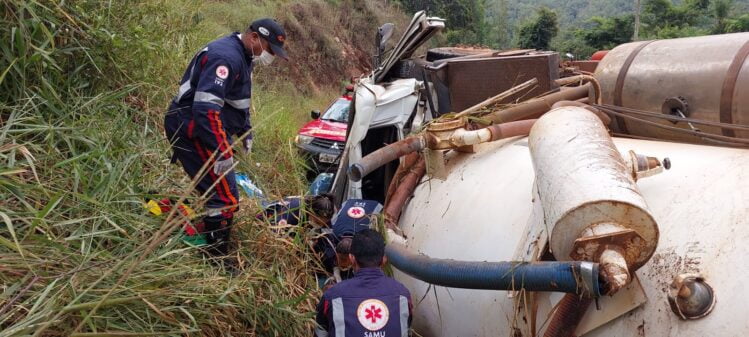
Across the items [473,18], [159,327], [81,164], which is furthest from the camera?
[473,18]

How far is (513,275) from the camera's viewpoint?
6.35ft

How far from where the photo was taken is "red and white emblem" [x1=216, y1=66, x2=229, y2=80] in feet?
11.3

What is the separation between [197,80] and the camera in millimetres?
3594

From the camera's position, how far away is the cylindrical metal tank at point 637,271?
1775 millimetres

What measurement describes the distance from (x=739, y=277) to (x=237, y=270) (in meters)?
1.88

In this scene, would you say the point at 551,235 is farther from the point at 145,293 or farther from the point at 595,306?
the point at 145,293

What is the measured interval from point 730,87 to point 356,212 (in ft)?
5.77

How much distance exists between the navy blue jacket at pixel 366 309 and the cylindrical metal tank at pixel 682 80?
4.21ft

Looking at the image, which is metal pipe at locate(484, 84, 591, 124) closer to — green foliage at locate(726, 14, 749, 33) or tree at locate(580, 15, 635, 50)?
green foliage at locate(726, 14, 749, 33)

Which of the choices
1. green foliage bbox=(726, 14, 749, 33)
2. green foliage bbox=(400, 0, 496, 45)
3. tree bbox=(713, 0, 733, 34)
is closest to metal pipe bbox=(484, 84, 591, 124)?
green foliage bbox=(400, 0, 496, 45)

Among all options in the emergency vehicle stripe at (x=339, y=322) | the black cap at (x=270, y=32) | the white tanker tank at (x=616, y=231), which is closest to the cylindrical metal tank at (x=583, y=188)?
the white tanker tank at (x=616, y=231)

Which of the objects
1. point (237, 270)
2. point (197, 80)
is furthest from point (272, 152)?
point (237, 270)

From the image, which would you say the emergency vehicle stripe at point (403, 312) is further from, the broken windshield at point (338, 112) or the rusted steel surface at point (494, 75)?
the broken windshield at point (338, 112)

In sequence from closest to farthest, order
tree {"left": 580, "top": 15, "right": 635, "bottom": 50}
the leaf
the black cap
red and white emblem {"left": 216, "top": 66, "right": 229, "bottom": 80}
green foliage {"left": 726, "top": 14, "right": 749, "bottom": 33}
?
1. the leaf
2. red and white emblem {"left": 216, "top": 66, "right": 229, "bottom": 80}
3. the black cap
4. green foliage {"left": 726, "top": 14, "right": 749, "bottom": 33}
5. tree {"left": 580, "top": 15, "right": 635, "bottom": 50}
